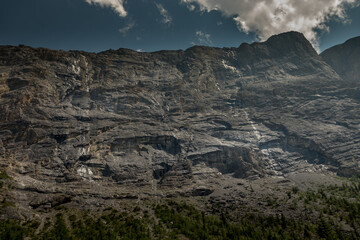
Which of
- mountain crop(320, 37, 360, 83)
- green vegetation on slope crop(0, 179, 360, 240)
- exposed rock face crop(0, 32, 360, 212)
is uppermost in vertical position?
mountain crop(320, 37, 360, 83)

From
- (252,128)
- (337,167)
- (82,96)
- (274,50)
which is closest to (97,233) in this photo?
(82,96)

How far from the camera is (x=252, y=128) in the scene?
118312mm

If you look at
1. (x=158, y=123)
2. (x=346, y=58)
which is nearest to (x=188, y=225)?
(x=158, y=123)

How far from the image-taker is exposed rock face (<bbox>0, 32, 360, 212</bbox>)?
83062mm

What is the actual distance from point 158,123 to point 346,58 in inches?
6802

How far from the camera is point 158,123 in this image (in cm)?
11288

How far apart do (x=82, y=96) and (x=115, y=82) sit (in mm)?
20782

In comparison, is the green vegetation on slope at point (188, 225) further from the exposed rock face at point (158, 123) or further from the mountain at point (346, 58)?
the mountain at point (346, 58)

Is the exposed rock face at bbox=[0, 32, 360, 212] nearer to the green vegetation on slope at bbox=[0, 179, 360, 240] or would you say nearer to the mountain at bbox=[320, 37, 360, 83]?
the green vegetation on slope at bbox=[0, 179, 360, 240]

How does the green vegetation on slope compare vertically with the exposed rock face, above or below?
below

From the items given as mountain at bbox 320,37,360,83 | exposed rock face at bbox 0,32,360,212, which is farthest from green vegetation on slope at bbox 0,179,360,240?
mountain at bbox 320,37,360,83

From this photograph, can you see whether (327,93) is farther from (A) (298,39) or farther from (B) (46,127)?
(B) (46,127)

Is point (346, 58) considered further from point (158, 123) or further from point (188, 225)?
point (188, 225)

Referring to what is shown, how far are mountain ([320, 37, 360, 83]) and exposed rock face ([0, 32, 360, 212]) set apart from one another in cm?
3459
